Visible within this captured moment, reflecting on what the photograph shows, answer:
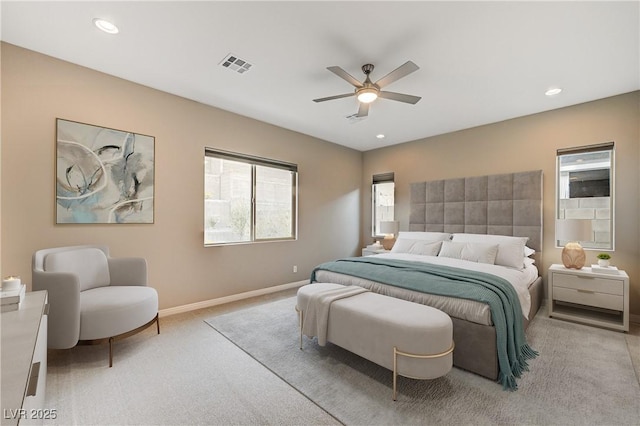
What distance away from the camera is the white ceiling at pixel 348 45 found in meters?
2.06

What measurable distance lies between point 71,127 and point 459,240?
16.4 ft

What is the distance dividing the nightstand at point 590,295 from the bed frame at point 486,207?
8.5 inches

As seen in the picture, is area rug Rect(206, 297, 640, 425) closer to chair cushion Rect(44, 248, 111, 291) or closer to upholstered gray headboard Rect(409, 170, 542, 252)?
chair cushion Rect(44, 248, 111, 291)

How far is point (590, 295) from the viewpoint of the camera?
3178 mm

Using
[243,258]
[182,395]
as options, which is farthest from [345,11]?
[243,258]

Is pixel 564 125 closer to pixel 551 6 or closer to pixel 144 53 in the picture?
pixel 551 6

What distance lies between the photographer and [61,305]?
7.10 ft

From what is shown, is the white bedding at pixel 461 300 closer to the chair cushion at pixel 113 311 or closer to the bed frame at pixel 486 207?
the bed frame at pixel 486 207

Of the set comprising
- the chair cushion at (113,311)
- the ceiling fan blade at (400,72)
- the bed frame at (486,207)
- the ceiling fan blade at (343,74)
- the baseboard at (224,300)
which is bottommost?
the baseboard at (224,300)

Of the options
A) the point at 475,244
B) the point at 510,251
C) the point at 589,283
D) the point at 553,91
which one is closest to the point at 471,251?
the point at 475,244

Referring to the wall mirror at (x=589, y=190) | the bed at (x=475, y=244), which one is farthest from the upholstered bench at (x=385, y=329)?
the wall mirror at (x=589, y=190)

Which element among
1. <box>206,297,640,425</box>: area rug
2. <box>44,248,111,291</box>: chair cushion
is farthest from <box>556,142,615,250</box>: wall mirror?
<box>44,248,111,291</box>: chair cushion

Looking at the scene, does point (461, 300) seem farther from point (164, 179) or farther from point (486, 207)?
point (164, 179)

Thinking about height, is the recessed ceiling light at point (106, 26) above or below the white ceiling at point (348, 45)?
above
